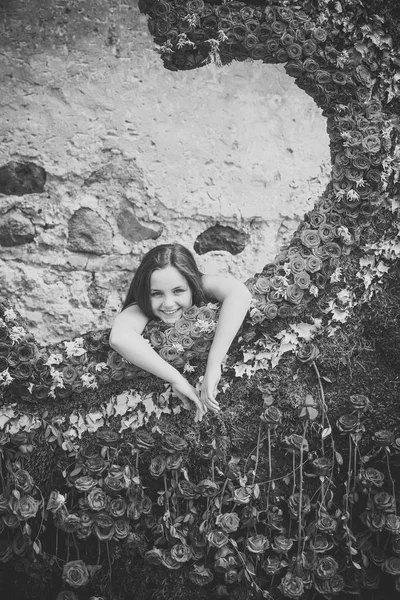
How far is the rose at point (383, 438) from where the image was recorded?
2.97m

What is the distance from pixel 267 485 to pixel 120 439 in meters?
0.72

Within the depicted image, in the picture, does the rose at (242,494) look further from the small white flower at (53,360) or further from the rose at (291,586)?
the small white flower at (53,360)

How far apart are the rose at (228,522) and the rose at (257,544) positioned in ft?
0.34

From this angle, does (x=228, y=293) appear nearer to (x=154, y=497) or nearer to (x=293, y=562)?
(x=154, y=497)

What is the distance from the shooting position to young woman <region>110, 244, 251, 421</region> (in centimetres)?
289

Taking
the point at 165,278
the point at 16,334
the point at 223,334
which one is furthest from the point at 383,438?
the point at 16,334

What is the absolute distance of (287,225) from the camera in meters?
3.39

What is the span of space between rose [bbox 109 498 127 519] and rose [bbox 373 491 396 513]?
1130mm

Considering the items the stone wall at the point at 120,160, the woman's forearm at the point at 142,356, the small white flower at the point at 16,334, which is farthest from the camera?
the stone wall at the point at 120,160

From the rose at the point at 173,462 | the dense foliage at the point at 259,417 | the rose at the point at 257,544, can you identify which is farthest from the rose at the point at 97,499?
the rose at the point at 257,544

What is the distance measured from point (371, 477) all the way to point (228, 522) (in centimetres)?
67

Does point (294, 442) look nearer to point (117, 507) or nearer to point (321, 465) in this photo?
point (321, 465)

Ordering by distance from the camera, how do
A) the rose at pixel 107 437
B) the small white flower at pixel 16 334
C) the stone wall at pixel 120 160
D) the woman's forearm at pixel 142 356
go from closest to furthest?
the woman's forearm at pixel 142 356 < the rose at pixel 107 437 < the small white flower at pixel 16 334 < the stone wall at pixel 120 160

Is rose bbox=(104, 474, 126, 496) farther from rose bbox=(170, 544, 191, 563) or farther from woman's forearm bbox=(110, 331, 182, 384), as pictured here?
woman's forearm bbox=(110, 331, 182, 384)
